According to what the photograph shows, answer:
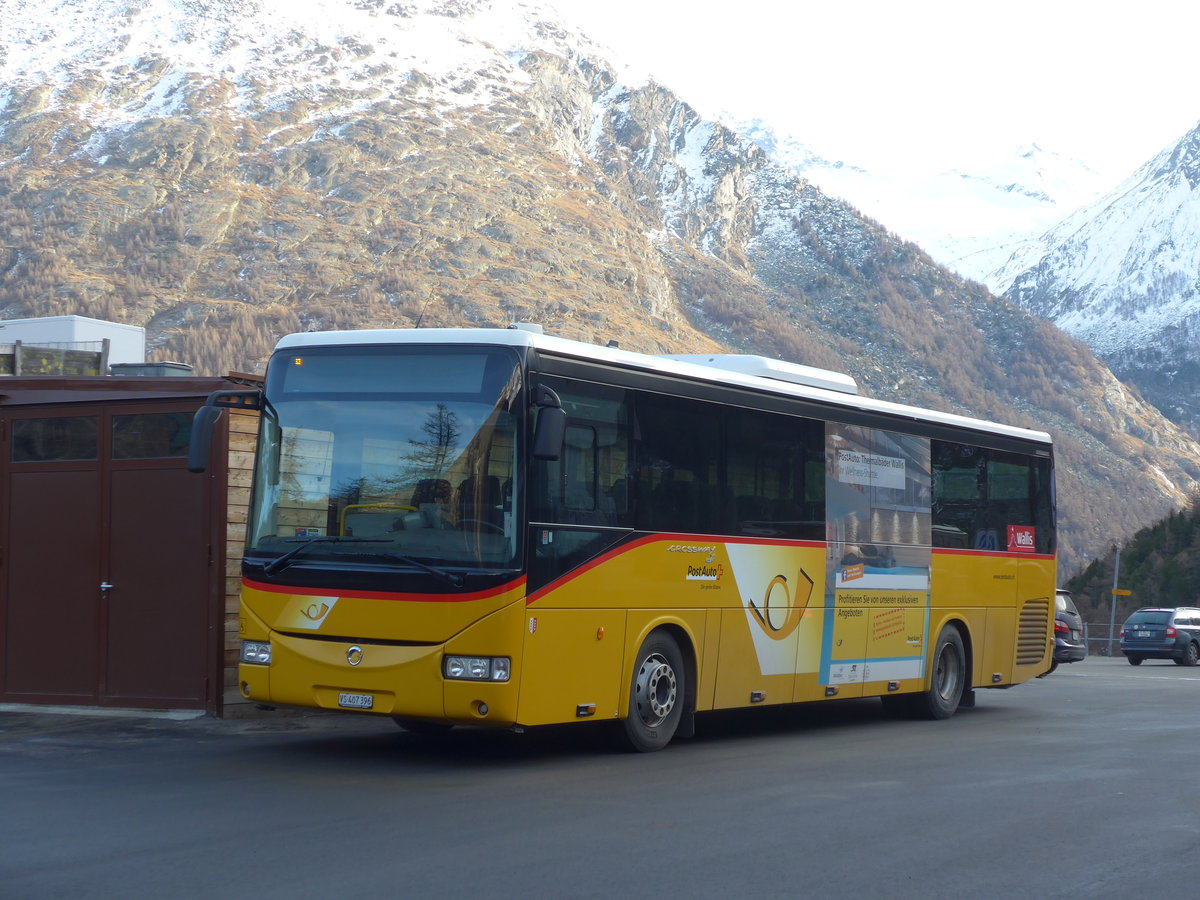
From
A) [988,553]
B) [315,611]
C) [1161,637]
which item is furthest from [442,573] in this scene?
[1161,637]

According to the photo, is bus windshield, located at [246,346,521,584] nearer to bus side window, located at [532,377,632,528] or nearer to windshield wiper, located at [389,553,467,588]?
windshield wiper, located at [389,553,467,588]

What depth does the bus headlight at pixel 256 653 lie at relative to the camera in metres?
11.1

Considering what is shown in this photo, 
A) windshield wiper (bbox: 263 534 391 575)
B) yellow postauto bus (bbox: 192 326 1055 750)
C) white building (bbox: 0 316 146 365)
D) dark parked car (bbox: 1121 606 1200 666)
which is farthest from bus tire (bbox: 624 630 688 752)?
white building (bbox: 0 316 146 365)

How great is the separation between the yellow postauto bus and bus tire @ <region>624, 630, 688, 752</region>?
0.9 inches

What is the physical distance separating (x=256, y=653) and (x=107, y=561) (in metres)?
4.41

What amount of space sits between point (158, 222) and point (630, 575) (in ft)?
510

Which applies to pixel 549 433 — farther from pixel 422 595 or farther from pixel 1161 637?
pixel 1161 637

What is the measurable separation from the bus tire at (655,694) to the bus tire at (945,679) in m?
4.58

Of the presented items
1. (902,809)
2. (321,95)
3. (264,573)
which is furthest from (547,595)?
(321,95)

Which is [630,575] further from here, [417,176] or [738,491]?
[417,176]

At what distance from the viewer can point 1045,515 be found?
18234 millimetres

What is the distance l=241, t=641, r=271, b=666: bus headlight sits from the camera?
11.1 m

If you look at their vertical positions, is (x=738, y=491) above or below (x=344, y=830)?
above

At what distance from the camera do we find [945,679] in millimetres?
16469
